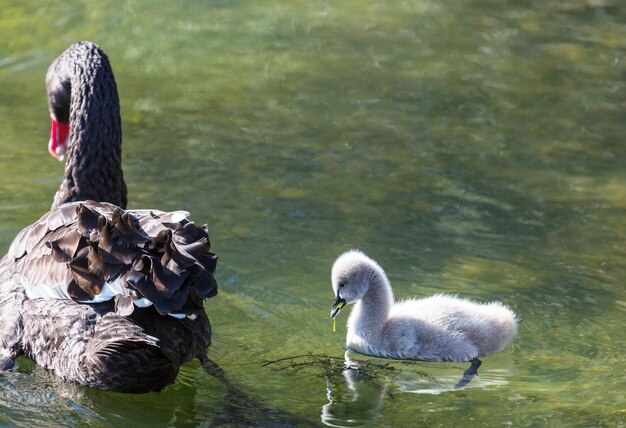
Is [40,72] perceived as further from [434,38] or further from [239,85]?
[434,38]

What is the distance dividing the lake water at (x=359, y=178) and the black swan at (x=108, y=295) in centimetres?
15

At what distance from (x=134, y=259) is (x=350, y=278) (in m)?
1.08

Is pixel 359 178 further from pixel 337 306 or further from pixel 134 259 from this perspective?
pixel 134 259

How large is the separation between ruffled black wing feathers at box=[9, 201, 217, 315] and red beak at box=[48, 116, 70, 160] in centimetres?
144

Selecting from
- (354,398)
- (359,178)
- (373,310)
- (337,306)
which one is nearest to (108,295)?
(354,398)

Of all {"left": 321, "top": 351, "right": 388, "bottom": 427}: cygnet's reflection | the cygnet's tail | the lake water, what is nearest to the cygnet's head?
the lake water

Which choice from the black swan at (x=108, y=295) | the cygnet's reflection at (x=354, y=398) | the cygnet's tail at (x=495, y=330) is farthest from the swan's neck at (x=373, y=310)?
the black swan at (x=108, y=295)

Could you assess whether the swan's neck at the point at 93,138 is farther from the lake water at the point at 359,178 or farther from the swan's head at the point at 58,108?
the lake water at the point at 359,178

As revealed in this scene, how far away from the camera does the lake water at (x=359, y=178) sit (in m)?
4.52

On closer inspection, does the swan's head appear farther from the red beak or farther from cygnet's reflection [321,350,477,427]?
cygnet's reflection [321,350,477,427]

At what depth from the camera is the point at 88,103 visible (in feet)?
18.6

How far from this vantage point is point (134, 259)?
427cm

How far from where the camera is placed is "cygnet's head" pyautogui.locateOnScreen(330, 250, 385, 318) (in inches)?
197

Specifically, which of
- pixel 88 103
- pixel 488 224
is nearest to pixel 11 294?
pixel 88 103
